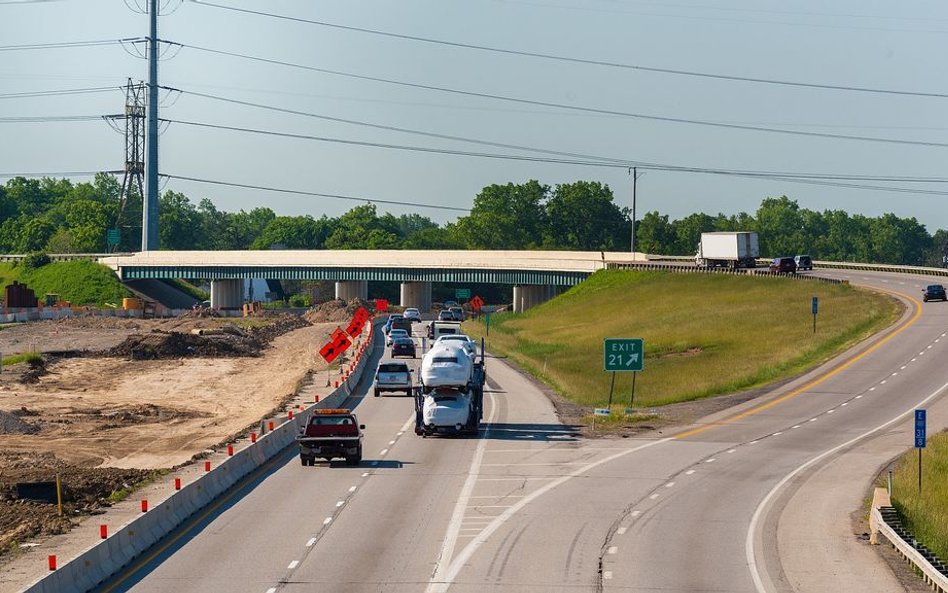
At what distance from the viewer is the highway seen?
29312mm

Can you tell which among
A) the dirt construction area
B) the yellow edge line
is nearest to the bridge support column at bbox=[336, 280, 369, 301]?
the dirt construction area

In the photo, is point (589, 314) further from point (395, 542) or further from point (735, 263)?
point (395, 542)

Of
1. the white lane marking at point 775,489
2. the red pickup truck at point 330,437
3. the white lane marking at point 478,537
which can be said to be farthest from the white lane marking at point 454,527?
the white lane marking at point 775,489

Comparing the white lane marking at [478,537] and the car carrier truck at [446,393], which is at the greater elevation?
the car carrier truck at [446,393]

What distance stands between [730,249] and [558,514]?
112m

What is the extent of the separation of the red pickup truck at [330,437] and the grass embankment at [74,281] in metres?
129

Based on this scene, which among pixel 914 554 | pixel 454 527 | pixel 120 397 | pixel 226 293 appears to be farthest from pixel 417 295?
pixel 914 554

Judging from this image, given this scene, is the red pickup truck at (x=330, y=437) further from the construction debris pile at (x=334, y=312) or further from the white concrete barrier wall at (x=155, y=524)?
the construction debris pile at (x=334, y=312)

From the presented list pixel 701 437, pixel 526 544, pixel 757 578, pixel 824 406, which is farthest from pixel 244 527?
pixel 824 406

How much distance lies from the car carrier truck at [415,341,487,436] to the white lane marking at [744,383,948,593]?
42.6 ft

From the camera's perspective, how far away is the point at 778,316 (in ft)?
351

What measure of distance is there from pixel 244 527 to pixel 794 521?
47.0 ft

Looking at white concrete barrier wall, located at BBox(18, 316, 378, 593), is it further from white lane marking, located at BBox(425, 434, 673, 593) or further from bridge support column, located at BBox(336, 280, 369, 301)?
bridge support column, located at BBox(336, 280, 369, 301)

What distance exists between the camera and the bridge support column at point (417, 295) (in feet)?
591
